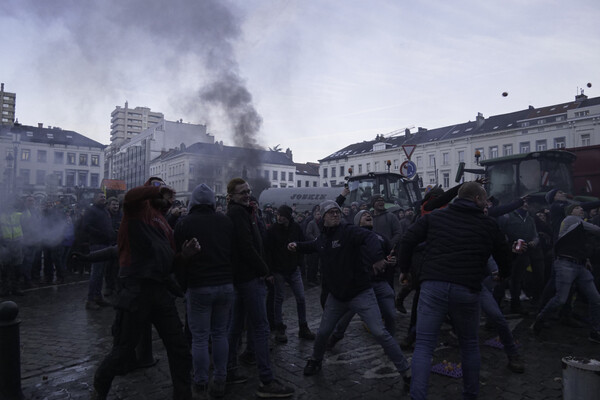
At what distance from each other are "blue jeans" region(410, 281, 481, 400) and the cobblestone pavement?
0.66m

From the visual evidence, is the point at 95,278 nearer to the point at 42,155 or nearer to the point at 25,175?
the point at 25,175

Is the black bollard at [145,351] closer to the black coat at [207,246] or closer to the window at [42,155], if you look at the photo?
the black coat at [207,246]

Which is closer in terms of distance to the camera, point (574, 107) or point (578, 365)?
point (578, 365)

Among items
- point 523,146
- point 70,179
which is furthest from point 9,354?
point 523,146

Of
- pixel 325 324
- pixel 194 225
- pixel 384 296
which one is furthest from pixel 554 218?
pixel 194 225

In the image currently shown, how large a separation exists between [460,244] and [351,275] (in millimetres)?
1216

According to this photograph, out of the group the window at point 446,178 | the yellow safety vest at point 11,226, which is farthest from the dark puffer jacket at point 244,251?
the window at point 446,178

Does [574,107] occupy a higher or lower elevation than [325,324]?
higher

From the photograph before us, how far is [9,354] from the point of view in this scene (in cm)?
376

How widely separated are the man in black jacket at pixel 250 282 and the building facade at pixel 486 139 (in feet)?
104

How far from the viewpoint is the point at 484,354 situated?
509cm

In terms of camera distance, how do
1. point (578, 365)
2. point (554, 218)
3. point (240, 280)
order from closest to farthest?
point (578, 365)
point (240, 280)
point (554, 218)

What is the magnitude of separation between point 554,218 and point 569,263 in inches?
67.8

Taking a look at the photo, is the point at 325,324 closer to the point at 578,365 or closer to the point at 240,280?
the point at 240,280
